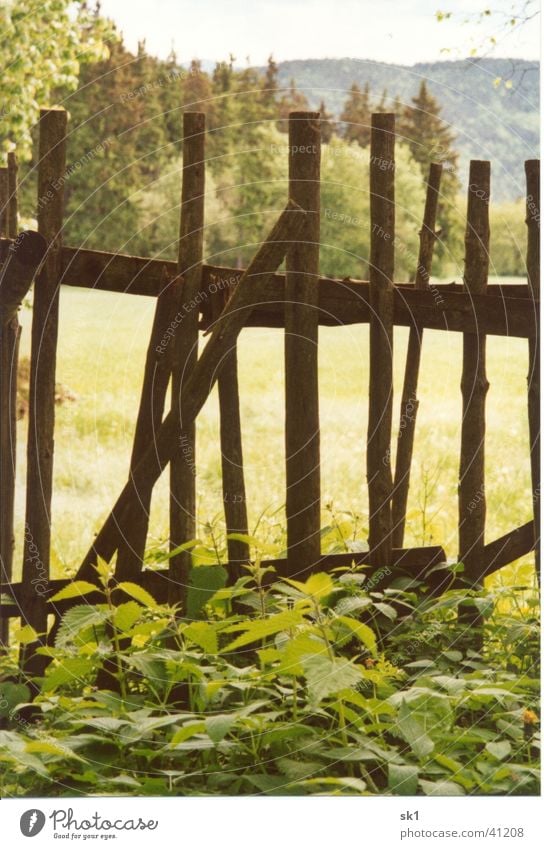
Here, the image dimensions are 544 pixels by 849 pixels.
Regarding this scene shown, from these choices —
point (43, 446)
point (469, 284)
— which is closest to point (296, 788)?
point (43, 446)

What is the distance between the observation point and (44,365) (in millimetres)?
4215

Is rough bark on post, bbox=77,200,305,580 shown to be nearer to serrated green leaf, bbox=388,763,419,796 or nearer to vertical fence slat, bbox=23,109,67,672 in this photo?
vertical fence slat, bbox=23,109,67,672

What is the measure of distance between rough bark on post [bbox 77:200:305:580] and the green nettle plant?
240mm

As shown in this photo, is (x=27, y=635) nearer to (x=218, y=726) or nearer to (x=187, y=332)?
(x=218, y=726)

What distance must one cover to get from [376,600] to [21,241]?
2137mm

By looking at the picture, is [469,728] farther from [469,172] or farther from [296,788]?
[469,172]

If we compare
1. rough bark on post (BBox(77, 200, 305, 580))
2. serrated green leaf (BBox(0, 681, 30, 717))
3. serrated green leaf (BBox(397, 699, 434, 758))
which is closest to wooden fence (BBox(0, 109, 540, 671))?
rough bark on post (BBox(77, 200, 305, 580))

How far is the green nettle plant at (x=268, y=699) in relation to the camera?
11.8ft

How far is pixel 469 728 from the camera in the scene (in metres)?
3.82

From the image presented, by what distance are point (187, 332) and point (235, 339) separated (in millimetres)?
223

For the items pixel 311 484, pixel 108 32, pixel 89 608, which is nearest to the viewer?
pixel 89 608

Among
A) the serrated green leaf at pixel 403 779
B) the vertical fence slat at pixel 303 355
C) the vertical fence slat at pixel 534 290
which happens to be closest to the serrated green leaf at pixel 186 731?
the serrated green leaf at pixel 403 779

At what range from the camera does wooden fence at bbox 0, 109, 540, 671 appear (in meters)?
4.14

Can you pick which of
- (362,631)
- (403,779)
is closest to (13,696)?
(362,631)
